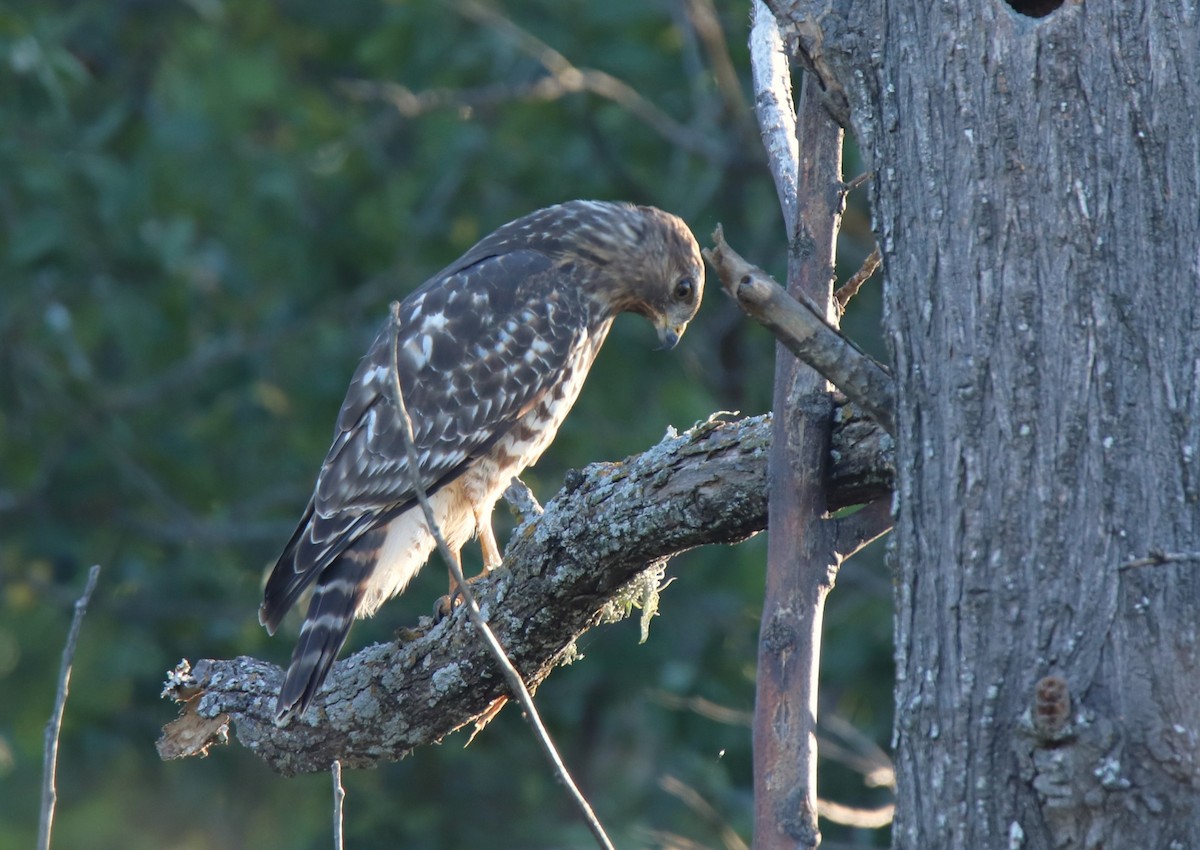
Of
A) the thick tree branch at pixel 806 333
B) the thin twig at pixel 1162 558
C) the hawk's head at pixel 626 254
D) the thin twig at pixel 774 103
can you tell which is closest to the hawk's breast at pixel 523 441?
the hawk's head at pixel 626 254

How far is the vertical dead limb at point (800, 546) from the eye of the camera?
88.2 inches

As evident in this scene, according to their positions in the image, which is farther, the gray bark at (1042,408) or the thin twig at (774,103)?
the thin twig at (774,103)

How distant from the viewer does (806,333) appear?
2.21 meters

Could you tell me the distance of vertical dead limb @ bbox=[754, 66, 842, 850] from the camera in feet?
7.35

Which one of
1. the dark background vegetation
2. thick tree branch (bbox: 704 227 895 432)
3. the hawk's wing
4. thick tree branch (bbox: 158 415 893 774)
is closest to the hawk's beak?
the hawk's wing

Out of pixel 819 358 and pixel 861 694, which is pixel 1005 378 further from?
pixel 861 694

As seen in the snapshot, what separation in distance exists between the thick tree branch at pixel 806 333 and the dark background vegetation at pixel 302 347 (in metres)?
4.50

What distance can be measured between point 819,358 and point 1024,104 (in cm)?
44

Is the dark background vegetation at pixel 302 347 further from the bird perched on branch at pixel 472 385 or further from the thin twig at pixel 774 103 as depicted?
the thin twig at pixel 774 103

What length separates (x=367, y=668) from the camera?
146 inches

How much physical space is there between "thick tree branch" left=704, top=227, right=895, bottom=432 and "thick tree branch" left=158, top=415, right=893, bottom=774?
26cm

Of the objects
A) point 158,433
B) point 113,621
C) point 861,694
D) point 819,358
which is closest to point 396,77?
point 158,433

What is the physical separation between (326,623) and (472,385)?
1107 mm

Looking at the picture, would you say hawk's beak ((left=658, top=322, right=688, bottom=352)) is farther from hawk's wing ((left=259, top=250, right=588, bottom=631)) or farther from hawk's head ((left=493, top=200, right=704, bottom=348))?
hawk's wing ((left=259, top=250, right=588, bottom=631))
